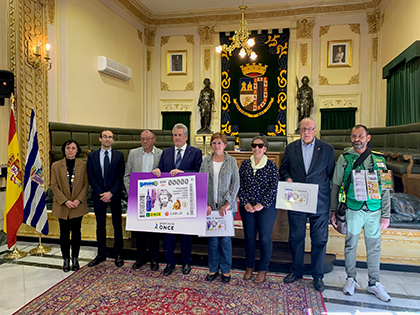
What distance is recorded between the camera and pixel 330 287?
9.33ft

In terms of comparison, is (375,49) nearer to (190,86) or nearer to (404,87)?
(404,87)

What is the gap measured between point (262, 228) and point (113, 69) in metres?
6.28

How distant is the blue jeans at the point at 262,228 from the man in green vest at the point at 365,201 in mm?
683

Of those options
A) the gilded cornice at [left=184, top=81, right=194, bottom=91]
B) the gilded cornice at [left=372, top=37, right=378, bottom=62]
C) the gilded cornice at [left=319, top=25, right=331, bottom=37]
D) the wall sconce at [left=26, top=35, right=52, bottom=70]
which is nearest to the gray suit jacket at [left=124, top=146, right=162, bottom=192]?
the wall sconce at [left=26, top=35, right=52, bottom=70]

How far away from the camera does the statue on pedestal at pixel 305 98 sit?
8688 millimetres

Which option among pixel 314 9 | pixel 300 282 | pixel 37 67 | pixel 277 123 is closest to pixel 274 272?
pixel 300 282

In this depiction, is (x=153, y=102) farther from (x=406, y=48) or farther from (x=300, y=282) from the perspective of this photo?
(x=300, y=282)

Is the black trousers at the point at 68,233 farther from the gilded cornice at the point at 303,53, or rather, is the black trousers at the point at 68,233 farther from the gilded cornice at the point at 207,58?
the gilded cornice at the point at 303,53

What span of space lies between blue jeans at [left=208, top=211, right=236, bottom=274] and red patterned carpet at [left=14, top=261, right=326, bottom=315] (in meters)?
0.15

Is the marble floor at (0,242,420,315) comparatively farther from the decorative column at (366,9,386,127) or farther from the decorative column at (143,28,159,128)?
the decorative column at (143,28,159,128)

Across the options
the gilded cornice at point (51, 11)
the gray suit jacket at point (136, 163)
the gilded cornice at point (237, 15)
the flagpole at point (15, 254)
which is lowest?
the flagpole at point (15, 254)

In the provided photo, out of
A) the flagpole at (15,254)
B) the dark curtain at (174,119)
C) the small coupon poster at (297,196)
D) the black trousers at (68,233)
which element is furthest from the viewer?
the dark curtain at (174,119)

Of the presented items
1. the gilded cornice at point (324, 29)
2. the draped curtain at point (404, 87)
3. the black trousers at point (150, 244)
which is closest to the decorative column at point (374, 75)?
the draped curtain at point (404, 87)

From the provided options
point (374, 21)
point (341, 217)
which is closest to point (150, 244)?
point (341, 217)
